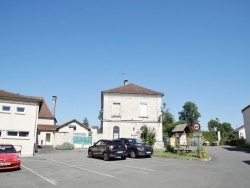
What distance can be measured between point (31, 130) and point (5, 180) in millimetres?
15672

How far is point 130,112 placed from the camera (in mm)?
36281

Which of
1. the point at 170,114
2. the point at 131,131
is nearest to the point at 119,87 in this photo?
the point at 131,131

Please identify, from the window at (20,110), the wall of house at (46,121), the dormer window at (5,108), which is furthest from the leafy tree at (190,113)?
the dormer window at (5,108)

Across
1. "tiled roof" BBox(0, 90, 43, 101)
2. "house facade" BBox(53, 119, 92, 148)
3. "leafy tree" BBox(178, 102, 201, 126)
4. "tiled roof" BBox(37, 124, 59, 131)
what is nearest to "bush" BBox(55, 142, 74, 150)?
"house facade" BBox(53, 119, 92, 148)

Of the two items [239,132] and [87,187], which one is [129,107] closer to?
[87,187]

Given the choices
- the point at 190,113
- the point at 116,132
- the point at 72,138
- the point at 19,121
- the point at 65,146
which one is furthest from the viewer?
the point at 190,113

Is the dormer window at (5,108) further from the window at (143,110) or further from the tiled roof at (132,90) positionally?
the window at (143,110)

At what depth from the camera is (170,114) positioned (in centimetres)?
8050

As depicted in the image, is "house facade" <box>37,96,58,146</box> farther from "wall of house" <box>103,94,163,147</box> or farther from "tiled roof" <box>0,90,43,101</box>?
"tiled roof" <box>0,90,43,101</box>

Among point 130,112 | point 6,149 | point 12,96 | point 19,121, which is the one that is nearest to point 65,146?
point 19,121

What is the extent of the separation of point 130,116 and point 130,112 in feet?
2.11

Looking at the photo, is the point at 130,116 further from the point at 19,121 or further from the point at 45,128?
the point at 45,128

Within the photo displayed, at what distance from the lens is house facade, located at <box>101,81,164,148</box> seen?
35.4m

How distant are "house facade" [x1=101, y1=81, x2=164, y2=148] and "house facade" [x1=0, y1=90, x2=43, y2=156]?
12471 millimetres
